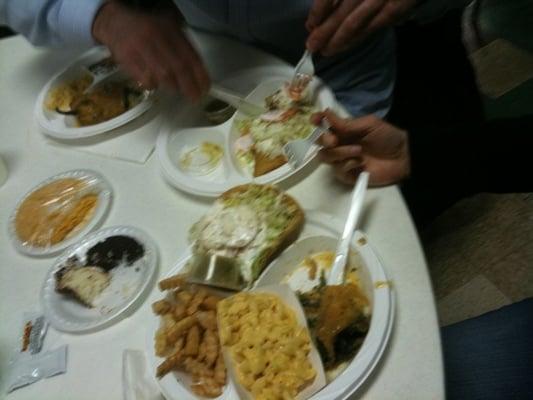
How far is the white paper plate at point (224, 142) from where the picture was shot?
3.24ft

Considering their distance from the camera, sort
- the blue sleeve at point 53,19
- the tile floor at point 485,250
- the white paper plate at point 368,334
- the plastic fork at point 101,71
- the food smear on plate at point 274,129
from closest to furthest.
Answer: the white paper plate at point 368,334, the food smear on plate at point 274,129, the blue sleeve at point 53,19, the plastic fork at point 101,71, the tile floor at point 485,250

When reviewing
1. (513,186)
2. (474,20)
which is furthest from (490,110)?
(513,186)

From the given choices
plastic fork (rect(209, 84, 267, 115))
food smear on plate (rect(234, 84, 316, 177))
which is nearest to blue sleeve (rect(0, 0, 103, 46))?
plastic fork (rect(209, 84, 267, 115))

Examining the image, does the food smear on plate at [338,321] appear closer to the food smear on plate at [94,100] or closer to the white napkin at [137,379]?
the white napkin at [137,379]

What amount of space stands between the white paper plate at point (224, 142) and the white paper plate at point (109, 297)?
15 cm

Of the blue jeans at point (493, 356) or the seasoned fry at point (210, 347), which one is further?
the blue jeans at point (493, 356)

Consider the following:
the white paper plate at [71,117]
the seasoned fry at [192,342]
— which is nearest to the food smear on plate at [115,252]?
the seasoned fry at [192,342]

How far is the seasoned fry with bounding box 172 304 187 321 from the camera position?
807 millimetres

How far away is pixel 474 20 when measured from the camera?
1965mm

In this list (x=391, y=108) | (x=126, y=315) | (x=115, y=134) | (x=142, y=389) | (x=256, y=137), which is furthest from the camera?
(x=391, y=108)

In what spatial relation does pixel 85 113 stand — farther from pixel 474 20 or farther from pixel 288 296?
pixel 474 20

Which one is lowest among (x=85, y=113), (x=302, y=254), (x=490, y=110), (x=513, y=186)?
(x=490, y=110)

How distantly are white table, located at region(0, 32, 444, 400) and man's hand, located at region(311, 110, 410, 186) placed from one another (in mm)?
34

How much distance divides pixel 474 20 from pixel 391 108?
36.9 inches
